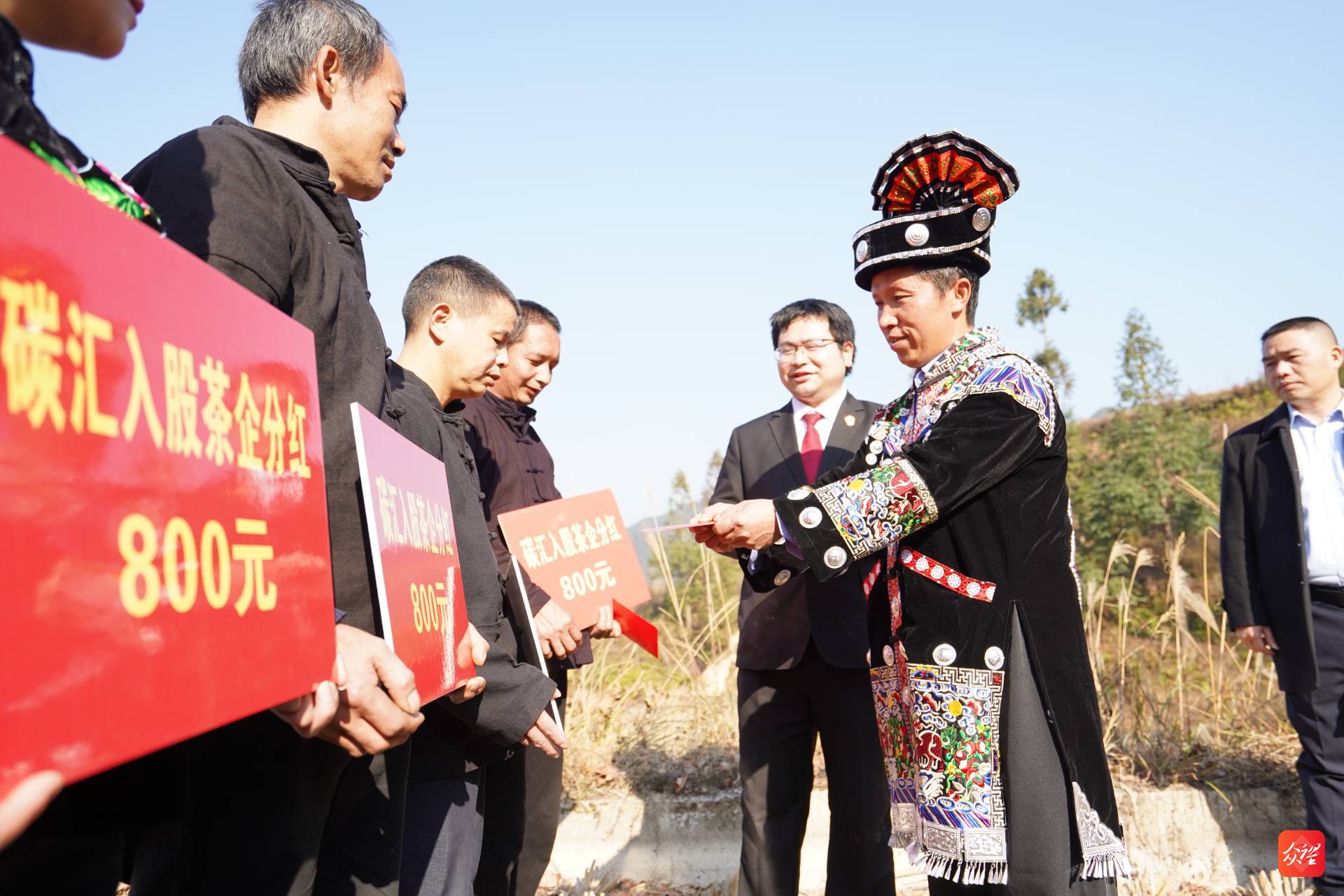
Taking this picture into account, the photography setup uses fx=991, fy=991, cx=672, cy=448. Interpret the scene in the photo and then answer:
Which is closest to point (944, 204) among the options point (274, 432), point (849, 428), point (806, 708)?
point (849, 428)

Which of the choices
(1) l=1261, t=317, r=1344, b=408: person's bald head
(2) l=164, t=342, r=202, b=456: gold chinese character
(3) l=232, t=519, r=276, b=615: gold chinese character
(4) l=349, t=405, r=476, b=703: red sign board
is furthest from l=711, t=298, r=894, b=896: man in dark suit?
(2) l=164, t=342, r=202, b=456: gold chinese character

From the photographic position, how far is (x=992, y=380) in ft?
8.09

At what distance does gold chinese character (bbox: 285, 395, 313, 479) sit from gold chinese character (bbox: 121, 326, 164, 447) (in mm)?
273

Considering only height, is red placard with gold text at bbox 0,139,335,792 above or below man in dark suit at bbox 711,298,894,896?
above

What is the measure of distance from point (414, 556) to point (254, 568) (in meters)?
0.57

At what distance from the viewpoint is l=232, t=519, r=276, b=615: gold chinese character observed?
1017 mm

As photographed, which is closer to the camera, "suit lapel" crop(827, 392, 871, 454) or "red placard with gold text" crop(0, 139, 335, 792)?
"red placard with gold text" crop(0, 139, 335, 792)

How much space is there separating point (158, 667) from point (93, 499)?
159 millimetres

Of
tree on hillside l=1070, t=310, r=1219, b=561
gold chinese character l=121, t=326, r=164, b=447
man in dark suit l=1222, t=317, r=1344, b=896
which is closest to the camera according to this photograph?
gold chinese character l=121, t=326, r=164, b=447

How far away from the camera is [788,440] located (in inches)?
162

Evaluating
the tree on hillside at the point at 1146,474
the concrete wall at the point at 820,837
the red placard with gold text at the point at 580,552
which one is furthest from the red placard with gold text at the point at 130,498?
the tree on hillside at the point at 1146,474

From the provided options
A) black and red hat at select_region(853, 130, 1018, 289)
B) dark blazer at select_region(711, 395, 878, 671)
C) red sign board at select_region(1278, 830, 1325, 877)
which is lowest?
red sign board at select_region(1278, 830, 1325, 877)

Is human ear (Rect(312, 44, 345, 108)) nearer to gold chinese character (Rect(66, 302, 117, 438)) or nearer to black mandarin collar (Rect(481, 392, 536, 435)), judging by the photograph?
gold chinese character (Rect(66, 302, 117, 438))

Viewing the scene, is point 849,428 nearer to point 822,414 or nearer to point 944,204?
point 822,414
